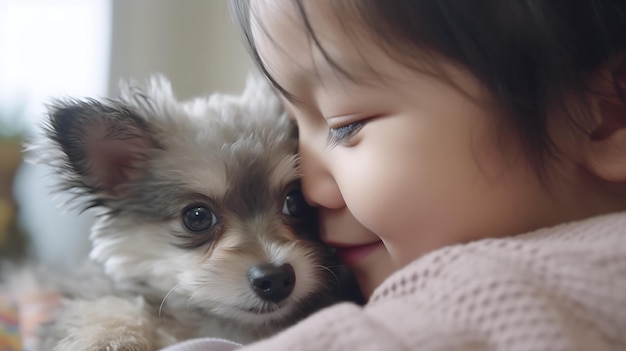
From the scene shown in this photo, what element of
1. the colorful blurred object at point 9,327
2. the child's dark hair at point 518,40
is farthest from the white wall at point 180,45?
the child's dark hair at point 518,40

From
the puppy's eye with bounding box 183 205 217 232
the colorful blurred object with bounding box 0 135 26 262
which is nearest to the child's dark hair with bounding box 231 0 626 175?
the puppy's eye with bounding box 183 205 217 232

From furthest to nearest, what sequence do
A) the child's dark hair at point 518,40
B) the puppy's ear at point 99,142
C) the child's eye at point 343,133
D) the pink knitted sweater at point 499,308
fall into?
the puppy's ear at point 99,142 < the child's eye at point 343,133 < the child's dark hair at point 518,40 < the pink knitted sweater at point 499,308

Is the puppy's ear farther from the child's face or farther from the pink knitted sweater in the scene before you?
the pink knitted sweater

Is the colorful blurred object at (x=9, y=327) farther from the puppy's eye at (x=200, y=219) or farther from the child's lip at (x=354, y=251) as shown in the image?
the child's lip at (x=354, y=251)

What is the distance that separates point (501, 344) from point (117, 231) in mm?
863

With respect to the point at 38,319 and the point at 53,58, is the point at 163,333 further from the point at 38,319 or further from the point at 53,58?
the point at 53,58

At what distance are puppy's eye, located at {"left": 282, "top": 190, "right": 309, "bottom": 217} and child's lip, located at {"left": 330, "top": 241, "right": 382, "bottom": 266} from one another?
0.39 feet

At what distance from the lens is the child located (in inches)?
28.8

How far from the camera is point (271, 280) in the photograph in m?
1.16

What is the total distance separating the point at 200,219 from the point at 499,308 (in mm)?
672

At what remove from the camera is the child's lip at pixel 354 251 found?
43.8 inches

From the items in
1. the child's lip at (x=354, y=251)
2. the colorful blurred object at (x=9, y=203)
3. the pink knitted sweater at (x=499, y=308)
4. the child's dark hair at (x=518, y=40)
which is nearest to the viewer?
the pink knitted sweater at (x=499, y=308)

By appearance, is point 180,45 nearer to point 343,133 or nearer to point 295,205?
point 295,205

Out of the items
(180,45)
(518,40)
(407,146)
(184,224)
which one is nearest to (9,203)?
(180,45)
